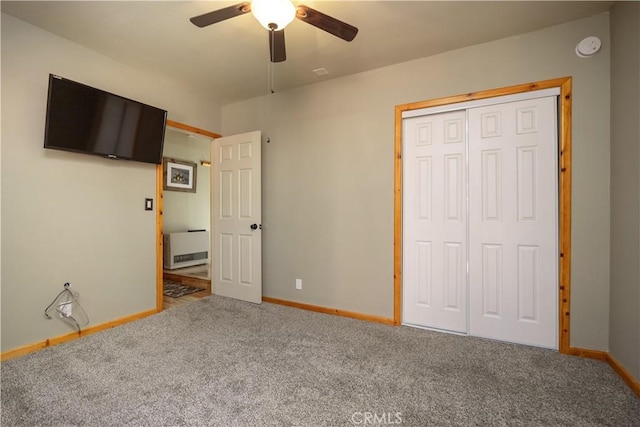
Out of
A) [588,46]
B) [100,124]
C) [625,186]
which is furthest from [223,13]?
[625,186]

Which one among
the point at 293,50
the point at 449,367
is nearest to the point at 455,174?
the point at 449,367

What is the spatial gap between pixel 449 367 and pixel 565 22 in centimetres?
276

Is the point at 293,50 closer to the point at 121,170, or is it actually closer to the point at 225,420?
the point at 121,170

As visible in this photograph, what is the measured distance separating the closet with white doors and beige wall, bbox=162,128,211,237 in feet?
13.9

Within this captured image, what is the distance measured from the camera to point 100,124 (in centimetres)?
261

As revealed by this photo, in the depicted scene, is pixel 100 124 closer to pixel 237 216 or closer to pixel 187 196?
pixel 237 216

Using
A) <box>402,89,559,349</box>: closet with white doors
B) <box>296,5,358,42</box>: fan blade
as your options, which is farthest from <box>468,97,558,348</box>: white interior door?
<box>296,5,358,42</box>: fan blade

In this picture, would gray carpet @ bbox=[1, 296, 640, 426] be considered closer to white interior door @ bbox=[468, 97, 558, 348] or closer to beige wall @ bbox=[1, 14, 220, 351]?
white interior door @ bbox=[468, 97, 558, 348]

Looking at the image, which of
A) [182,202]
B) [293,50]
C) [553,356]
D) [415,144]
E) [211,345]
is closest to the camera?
[553,356]

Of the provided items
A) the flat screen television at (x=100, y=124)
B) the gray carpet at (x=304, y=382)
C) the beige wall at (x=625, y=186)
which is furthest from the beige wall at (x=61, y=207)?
the beige wall at (x=625, y=186)

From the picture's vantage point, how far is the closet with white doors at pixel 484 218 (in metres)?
2.41

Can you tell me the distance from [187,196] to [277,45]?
4.58 metres

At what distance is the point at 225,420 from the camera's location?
61.9 inches

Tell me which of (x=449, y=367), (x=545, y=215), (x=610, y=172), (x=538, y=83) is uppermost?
(x=538, y=83)
